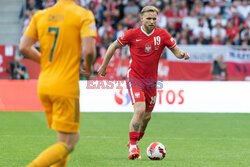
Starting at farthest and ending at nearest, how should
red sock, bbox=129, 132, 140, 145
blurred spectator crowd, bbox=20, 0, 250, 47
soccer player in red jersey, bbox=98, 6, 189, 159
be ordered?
blurred spectator crowd, bbox=20, 0, 250, 47, soccer player in red jersey, bbox=98, 6, 189, 159, red sock, bbox=129, 132, 140, 145

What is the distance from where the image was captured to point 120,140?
10734mm

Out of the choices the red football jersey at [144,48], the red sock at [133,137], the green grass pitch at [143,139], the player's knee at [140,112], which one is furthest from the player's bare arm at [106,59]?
the green grass pitch at [143,139]

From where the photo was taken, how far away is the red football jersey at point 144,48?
8.88 meters

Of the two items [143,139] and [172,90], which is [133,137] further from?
[172,90]

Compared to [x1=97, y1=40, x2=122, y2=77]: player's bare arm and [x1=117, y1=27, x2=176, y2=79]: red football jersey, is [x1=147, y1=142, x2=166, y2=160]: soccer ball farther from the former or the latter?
[x1=97, y1=40, x2=122, y2=77]: player's bare arm

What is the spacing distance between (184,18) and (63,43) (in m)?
17.9

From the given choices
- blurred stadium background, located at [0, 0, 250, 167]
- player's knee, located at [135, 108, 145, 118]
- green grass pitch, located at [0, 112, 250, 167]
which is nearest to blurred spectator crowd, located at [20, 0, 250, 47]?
blurred stadium background, located at [0, 0, 250, 167]

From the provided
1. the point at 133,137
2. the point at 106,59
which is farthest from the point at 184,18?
the point at 133,137

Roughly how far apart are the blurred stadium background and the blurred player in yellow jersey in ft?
8.10

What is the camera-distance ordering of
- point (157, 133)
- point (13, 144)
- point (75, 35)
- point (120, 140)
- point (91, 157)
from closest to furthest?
1. point (75, 35)
2. point (91, 157)
3. point (13, 144)
4. point (120, 140)
5. point (157, 133)

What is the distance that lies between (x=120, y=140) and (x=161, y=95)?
541cm

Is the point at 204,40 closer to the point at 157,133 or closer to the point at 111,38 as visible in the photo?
the point at 111,38

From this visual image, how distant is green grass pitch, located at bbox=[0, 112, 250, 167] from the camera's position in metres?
8.30

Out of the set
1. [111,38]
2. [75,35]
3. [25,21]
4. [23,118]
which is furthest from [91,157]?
[25,21]
